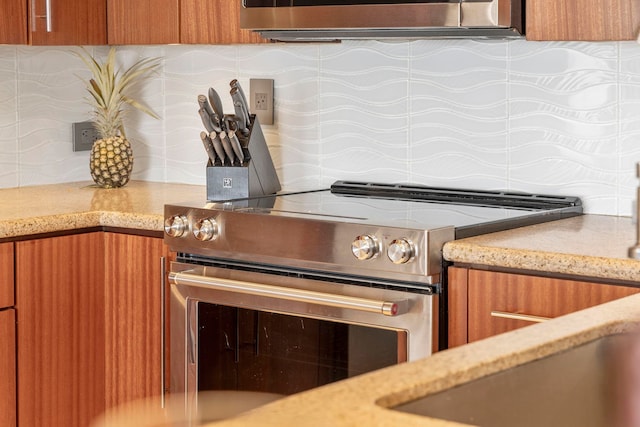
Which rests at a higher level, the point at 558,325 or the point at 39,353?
the point at 558,325

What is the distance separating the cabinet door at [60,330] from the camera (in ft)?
8.60

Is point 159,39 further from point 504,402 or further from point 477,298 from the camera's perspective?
point 504,402

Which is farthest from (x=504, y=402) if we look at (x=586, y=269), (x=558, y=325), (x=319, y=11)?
(x=319, y=11)

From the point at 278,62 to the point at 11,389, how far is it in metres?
1.20

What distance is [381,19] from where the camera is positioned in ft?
8.33

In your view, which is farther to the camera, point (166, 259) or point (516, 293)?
point (166, 259)

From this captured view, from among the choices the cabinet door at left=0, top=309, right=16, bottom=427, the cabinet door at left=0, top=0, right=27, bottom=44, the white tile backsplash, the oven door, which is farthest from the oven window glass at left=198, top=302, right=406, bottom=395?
the cabinet door at left=0, top=0, right=27, bottom=44

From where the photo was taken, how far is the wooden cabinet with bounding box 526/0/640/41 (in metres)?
2.24

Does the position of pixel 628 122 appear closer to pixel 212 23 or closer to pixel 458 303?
pixel 458 303

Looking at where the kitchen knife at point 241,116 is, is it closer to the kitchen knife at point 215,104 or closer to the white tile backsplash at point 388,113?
the kitchen knife at point 215,104

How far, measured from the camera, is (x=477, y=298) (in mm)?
2201

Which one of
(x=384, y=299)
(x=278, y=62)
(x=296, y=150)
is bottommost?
(x=384, y=299)

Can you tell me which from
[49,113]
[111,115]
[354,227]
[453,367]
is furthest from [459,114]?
[453,367]

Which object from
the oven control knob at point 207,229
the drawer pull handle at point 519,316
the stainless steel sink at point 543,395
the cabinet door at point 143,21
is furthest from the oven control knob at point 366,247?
the cabinet door at point 143,21
